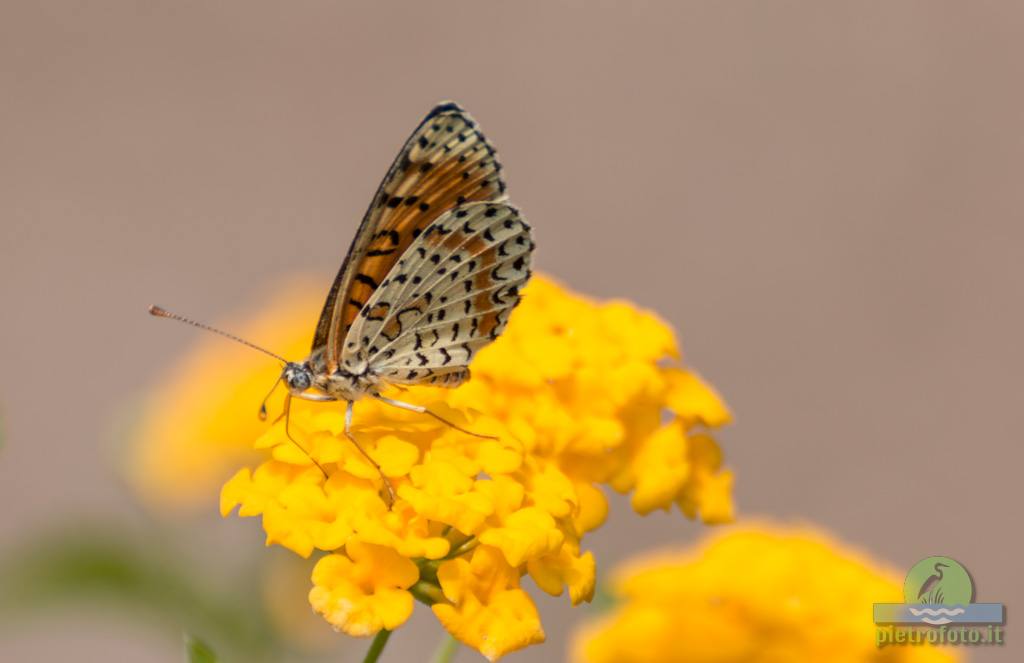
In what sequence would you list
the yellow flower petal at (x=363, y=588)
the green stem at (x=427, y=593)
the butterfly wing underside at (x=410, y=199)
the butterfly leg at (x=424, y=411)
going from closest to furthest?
the yellow flower petal at (x=363, y=588) < the green stem at (x=427, y=593) < the butterfly leg at (x=424, y=411) < the butterfly wing underside at (x=410, y=199)

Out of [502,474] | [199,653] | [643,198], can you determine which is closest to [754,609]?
[502,474]

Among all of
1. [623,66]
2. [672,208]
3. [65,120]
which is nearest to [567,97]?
[623,66]

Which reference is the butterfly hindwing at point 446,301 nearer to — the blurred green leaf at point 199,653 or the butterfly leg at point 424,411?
the butterfly leg at point 424,411

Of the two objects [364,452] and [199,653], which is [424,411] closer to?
[364,452]

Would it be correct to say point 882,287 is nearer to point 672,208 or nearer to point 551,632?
point 672,208

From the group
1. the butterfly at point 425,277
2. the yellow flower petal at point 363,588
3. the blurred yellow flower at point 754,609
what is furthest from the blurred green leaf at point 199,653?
the blurred yellow flower at point 754,609

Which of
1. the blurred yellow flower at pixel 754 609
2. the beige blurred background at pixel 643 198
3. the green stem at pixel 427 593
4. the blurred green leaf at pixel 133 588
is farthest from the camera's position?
the beige blurred background at pixel 643 198
